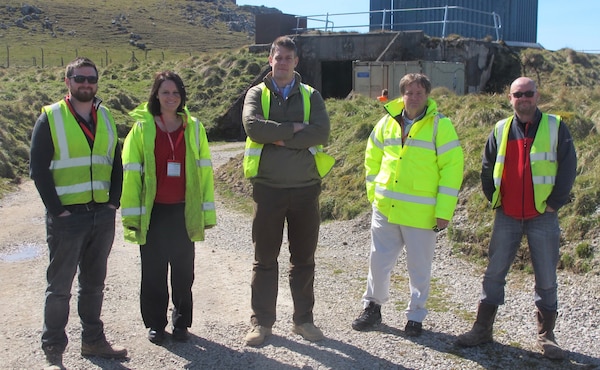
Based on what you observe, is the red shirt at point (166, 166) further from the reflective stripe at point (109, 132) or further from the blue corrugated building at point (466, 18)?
the blue corrugated building at point (466, 18)

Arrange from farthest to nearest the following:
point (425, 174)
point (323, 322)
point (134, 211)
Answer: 1. point (323, 322)
2. point (425, 174)
3. point (134, 211)

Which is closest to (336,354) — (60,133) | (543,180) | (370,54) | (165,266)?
(165,266)

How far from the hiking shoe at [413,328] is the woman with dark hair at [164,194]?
5.91 ft

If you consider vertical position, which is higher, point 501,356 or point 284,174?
point 284,174

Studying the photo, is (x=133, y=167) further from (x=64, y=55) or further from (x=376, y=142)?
(x=64, y=55)

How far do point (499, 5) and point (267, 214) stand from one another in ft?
79.7

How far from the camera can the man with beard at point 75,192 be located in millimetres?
4730

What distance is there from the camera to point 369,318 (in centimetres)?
572

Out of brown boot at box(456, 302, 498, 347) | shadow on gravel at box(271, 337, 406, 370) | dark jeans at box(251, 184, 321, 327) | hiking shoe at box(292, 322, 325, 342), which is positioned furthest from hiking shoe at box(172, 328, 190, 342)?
brown boot at box(456, 302, 498, 347)

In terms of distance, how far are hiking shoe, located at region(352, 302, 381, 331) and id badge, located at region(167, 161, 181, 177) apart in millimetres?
1969

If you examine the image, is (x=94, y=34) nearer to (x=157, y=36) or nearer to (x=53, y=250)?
(x=157, y=36)

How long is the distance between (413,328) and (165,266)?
208cm

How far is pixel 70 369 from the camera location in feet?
16.0

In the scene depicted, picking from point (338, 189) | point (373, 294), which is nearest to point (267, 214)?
point (373, 294)
